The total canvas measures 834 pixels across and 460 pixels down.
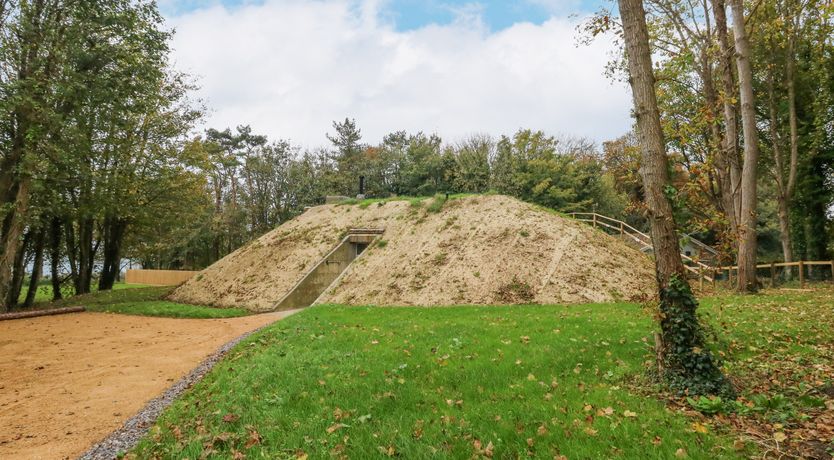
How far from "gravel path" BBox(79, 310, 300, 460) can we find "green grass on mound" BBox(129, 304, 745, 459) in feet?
0.71

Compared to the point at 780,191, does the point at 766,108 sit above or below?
above

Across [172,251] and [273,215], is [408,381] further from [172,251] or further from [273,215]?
[172,251]

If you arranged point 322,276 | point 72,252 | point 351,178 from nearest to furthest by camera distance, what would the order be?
point 322,276 < point 72,252 < point 351,178

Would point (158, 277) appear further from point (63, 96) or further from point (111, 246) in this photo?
point (63, 96)

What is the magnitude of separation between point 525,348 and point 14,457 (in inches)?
253

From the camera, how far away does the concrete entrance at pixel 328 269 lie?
18.2 metres

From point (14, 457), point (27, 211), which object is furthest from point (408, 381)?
point (27, 211)

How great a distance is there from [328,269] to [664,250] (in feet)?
53.8

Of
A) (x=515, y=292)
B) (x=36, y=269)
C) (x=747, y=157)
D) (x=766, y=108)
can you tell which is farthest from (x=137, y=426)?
(x=766, y=108)

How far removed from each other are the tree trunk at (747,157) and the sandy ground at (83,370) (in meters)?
15.0

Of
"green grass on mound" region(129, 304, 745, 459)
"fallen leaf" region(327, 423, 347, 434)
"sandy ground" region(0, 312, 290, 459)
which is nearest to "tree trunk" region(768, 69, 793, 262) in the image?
"green grass on mound" region(129, 304, 745, 459)

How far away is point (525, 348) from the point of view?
6789 mm

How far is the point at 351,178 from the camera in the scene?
123 ft

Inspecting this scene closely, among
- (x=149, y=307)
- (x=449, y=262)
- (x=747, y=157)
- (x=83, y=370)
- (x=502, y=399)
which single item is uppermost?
(x=747, y=157)
